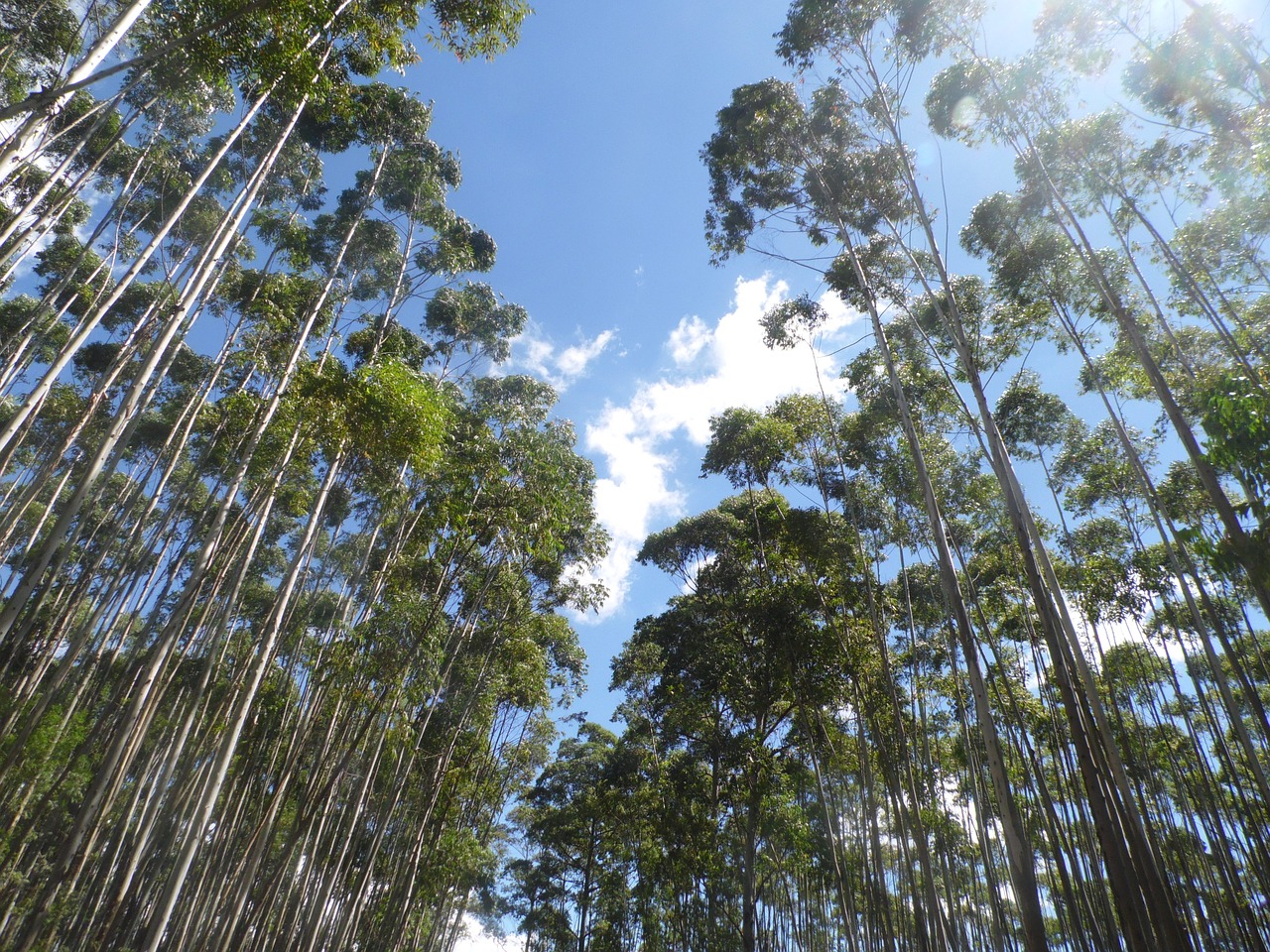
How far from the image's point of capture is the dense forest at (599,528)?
14.6ft

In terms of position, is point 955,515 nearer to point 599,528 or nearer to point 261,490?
point 599,528

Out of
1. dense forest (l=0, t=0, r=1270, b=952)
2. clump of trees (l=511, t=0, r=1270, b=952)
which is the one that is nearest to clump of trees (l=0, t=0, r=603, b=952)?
dense forest (l=0, t=0, r=1270, b=952)

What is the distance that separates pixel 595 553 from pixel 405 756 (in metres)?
4.06

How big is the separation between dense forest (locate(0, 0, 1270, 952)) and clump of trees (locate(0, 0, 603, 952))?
0.24 feet

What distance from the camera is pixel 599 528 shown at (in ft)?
33.8

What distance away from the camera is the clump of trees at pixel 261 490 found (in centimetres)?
427

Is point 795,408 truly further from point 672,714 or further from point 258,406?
point 258,406

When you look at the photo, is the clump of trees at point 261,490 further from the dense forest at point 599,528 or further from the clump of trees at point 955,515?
the clump of trees at point 955,515

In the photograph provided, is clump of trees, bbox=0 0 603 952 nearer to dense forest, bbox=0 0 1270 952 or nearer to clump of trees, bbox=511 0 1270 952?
dense forest, bbox=0 0 1270 952

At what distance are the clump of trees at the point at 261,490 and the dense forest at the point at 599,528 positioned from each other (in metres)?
0.07

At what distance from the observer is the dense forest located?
14.6 ft

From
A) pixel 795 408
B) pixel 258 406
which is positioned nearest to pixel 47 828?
pixel 258 406

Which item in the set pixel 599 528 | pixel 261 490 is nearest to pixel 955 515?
pixel 599 528

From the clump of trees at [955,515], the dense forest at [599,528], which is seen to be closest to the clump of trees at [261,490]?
the dense forest at [599,528]
